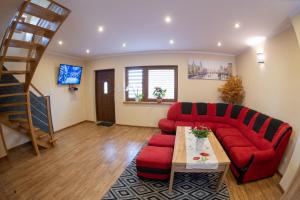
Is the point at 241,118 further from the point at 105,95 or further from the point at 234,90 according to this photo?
the point at 105,95

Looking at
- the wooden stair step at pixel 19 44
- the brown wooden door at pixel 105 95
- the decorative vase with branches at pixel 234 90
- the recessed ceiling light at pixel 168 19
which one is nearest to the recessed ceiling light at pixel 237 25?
the recessed ceiling light at pixel 168 19

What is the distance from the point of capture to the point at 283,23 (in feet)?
8.03

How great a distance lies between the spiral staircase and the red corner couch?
117 inches

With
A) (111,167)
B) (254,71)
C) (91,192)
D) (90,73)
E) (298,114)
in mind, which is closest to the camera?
(91,192)

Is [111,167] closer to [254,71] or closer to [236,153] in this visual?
[236,153]

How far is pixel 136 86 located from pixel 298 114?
4043mm

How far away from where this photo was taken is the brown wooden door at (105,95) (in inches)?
217

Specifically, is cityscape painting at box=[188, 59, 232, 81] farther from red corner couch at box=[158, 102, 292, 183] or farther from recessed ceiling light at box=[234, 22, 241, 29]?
recessed ceiling light at box=[234, 22, 241, 29]

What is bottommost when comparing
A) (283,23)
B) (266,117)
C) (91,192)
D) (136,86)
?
(91,192)

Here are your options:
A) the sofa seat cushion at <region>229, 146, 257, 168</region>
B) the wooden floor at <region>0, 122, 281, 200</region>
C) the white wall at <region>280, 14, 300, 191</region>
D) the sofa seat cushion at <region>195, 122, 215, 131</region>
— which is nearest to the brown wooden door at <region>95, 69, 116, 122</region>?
the wooden floor at <region>0, 122, 281, 200</region>

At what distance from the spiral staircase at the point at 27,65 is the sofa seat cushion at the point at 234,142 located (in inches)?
133

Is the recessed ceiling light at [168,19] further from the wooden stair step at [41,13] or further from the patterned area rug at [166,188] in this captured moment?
the patterned area rug at [166,188]

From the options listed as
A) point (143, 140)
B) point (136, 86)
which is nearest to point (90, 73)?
point (136, 86)

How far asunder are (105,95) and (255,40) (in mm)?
4683
